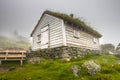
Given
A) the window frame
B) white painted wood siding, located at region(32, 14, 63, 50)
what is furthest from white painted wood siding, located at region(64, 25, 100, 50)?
white painted wood siding, located at region(32, 14, 63, 50)

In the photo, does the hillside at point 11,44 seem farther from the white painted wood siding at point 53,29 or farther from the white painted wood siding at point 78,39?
the white painted wood siding at point 78,39

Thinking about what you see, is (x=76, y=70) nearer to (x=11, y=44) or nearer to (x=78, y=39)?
(x=78, y=39)

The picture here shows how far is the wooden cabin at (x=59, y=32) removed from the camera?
1650 centimetres

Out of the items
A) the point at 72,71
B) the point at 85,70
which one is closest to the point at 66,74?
the point at 72,71

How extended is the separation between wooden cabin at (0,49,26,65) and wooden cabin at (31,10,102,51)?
2.99 meters

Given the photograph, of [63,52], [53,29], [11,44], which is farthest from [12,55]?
[11,44]

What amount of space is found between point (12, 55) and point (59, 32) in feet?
24.4

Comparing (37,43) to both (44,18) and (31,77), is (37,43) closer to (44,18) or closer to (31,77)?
(44,18)

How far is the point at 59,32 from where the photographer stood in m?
16.7

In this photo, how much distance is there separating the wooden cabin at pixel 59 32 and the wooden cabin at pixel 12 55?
2.99 m

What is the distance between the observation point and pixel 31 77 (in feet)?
27.6

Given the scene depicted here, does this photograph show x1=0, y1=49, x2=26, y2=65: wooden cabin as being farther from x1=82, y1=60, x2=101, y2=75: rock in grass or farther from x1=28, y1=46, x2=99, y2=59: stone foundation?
x1=82, y1=60, x2=101, y2=75: rock in grass

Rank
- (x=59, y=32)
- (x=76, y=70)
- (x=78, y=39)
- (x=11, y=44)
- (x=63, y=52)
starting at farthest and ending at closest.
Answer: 1. (x=11, y=44)
2. (x=78, y=39)
3. (x=59, y=32)
4. (x=63, y=52)
5. (x=76, y=70)

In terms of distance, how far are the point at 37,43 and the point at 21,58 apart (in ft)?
11.8
